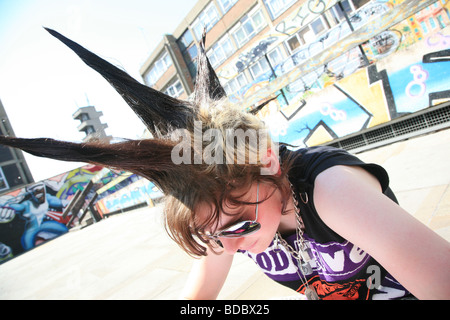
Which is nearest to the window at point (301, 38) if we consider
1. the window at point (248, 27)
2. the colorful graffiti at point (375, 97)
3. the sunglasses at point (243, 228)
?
the window at point (248, 27)

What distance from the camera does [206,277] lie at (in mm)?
1450

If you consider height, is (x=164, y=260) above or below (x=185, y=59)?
below

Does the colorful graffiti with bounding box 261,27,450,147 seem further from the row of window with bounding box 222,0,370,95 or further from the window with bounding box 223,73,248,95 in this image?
the window with bounding box 223,73,248,95

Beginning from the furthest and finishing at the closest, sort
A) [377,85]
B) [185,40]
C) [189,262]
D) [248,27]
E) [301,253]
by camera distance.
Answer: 1. [185,40]
2. [248,27]
3. [377,85]
4. [189,262]
5. [301,253]

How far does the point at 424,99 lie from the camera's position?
5.11 meters

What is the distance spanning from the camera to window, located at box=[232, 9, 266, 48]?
20078 millimetres

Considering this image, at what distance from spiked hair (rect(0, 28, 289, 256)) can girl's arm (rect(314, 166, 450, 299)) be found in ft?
0.94

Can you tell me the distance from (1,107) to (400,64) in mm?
46292

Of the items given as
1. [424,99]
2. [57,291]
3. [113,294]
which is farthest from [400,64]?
[57,291]

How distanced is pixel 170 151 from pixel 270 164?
46 centimetres

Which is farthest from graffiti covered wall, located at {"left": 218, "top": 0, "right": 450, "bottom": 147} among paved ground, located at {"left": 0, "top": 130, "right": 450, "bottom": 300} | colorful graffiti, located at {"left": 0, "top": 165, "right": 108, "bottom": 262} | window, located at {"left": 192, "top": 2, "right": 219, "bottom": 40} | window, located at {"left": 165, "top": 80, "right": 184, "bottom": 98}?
window, located at {"left": 165, "top": 80, "right": 184, "bottom": 98}

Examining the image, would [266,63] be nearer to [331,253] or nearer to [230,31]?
[230,31]

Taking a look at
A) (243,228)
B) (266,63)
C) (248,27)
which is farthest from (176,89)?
(243,228)
